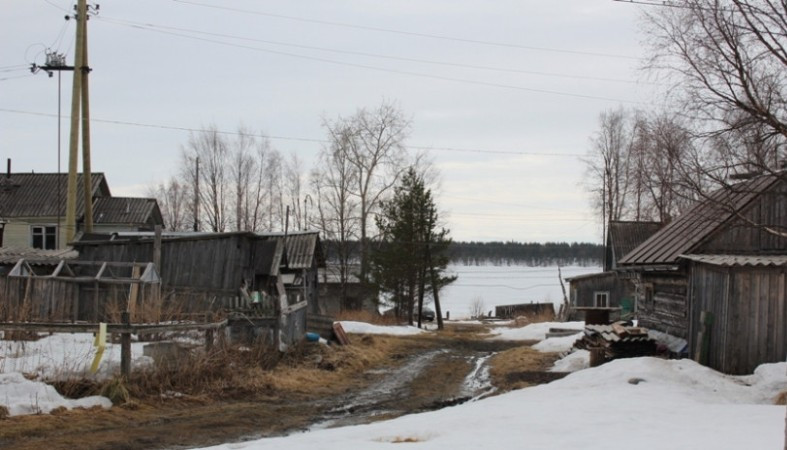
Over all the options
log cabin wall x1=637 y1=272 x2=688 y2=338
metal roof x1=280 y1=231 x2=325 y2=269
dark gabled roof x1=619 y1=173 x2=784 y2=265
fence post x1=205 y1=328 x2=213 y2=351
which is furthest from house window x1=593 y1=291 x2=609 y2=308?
fence post x1=205 y1=328 x2=213 y2=351

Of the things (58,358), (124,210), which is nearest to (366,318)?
(124,210)

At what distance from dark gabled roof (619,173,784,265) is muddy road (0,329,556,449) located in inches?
168

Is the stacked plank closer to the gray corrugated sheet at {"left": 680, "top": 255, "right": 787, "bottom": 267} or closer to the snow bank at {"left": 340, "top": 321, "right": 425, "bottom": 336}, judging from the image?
the gray corrugated sheet at {"left": 680, "top": 255, "right": 787, "bottom": 267}

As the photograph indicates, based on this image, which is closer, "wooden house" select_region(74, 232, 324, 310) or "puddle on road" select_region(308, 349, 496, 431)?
"puddle on road" select_region(308, 349, 496, 431)

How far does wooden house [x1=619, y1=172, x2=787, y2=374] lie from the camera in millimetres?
15000

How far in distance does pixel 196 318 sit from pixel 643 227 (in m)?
38.8

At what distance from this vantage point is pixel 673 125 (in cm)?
1503

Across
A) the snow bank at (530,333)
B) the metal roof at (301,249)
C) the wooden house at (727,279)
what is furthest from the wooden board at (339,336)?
the metal roof at (301,249)

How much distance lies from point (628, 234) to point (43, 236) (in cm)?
3721

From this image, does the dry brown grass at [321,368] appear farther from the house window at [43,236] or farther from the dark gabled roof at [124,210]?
the house window at [43,236]

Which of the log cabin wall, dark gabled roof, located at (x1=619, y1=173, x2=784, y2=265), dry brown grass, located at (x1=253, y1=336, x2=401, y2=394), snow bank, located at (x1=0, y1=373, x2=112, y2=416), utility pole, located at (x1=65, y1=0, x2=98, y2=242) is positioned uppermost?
utility pole, located at (x1=65, y1=0, x2=98, y2=242)

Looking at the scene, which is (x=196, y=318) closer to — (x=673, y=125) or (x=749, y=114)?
(x=673, y=125)

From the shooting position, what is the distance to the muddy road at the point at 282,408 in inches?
425

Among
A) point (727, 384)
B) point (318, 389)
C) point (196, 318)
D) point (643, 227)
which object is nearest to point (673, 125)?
point (727, 384)
